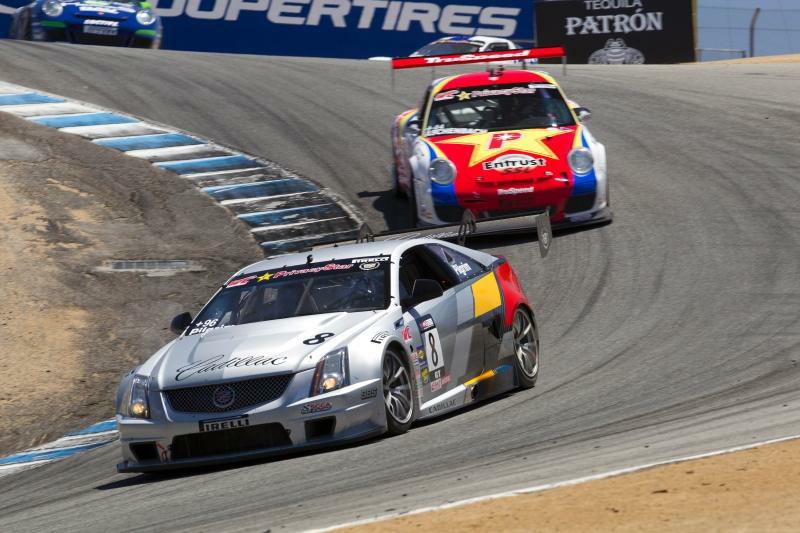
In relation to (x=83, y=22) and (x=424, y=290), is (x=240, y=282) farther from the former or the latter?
(x=83, y=22)

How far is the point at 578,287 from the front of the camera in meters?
12.1

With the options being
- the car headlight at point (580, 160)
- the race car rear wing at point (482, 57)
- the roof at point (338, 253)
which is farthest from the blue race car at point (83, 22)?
the roof at point (338, 253)

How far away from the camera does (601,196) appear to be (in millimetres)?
13836

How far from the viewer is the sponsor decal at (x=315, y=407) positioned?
703cm

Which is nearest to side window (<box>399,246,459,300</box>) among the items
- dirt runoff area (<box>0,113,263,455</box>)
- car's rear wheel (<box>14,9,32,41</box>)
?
dirt runoff area (<box>0,113,263,455</box>)

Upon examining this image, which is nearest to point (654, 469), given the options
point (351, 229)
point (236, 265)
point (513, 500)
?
point (513, 500)

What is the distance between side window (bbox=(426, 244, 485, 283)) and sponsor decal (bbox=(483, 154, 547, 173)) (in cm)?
456

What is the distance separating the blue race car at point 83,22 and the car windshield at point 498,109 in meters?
13.2

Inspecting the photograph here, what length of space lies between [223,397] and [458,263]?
88.2 inches

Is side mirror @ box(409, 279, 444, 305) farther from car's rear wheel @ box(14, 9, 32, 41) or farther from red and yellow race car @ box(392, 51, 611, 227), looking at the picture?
car's rear wheel @ box(14, 9, 32, 41)

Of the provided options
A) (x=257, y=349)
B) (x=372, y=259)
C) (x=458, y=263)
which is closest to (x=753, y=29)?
(x=458, y=263)

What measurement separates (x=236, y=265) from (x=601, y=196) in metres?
3.80

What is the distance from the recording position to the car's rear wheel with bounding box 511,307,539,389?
8.88 metres

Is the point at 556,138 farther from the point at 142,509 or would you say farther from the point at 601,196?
the point at 142,509
